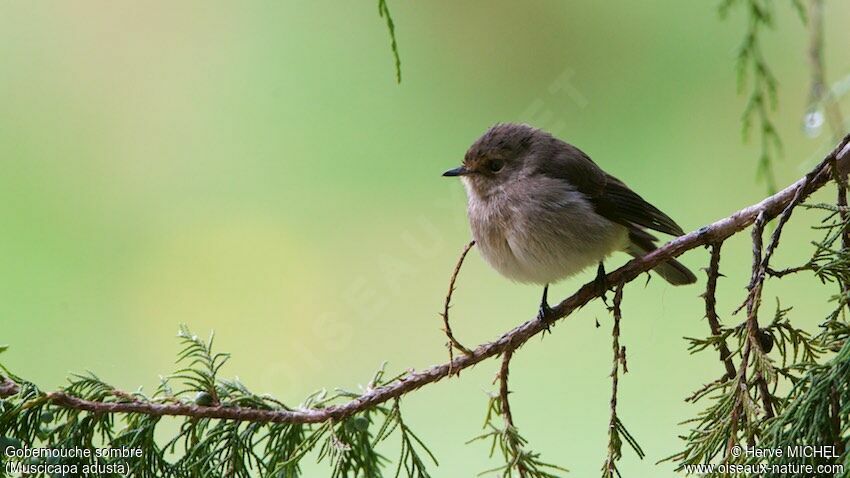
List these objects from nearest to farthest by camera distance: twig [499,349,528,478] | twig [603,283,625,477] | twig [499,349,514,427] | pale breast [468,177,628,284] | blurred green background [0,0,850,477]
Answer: twig [603,283,625,477] → twig [499,349,528,478] → twig [499,349,514,427] → pale breast [468,177,628,284] → blurred green background [0,0,850,477]

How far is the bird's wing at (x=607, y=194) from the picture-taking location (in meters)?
3.20

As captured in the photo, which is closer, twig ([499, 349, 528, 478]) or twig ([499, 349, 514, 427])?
twig ([499, 349, 528, 478])

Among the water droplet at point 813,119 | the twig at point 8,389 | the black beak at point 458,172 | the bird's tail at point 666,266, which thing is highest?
the black beak at point 458,172

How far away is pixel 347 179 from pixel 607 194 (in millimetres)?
2688

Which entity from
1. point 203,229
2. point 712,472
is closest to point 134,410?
point 712,472

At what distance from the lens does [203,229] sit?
5.79 meters

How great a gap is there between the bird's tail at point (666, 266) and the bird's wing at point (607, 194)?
0.09 metres

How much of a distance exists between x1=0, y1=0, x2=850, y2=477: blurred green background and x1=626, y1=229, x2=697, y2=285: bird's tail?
1.23 metres

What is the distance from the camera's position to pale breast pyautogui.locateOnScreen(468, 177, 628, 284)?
A: 3141 millimetres

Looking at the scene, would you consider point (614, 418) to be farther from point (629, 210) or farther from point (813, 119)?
point (813, 119)

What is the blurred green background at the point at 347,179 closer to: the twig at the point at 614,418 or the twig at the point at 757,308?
the twig at the point at 614,418

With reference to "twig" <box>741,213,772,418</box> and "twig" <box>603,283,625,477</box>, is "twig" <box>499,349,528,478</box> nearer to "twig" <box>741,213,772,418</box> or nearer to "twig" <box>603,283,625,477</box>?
"twig" <box>603,283,625,477</box>

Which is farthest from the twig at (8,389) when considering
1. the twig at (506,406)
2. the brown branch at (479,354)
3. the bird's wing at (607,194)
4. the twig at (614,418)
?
the bird's wing at (607,194)

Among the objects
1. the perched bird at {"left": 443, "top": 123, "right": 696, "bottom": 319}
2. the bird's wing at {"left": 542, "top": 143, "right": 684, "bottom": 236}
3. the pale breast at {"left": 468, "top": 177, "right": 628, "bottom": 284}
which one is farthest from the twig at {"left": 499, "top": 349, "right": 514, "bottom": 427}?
the bird's wing at {"left": 542, "top": 143, "right": 684, "bottom": 236}
